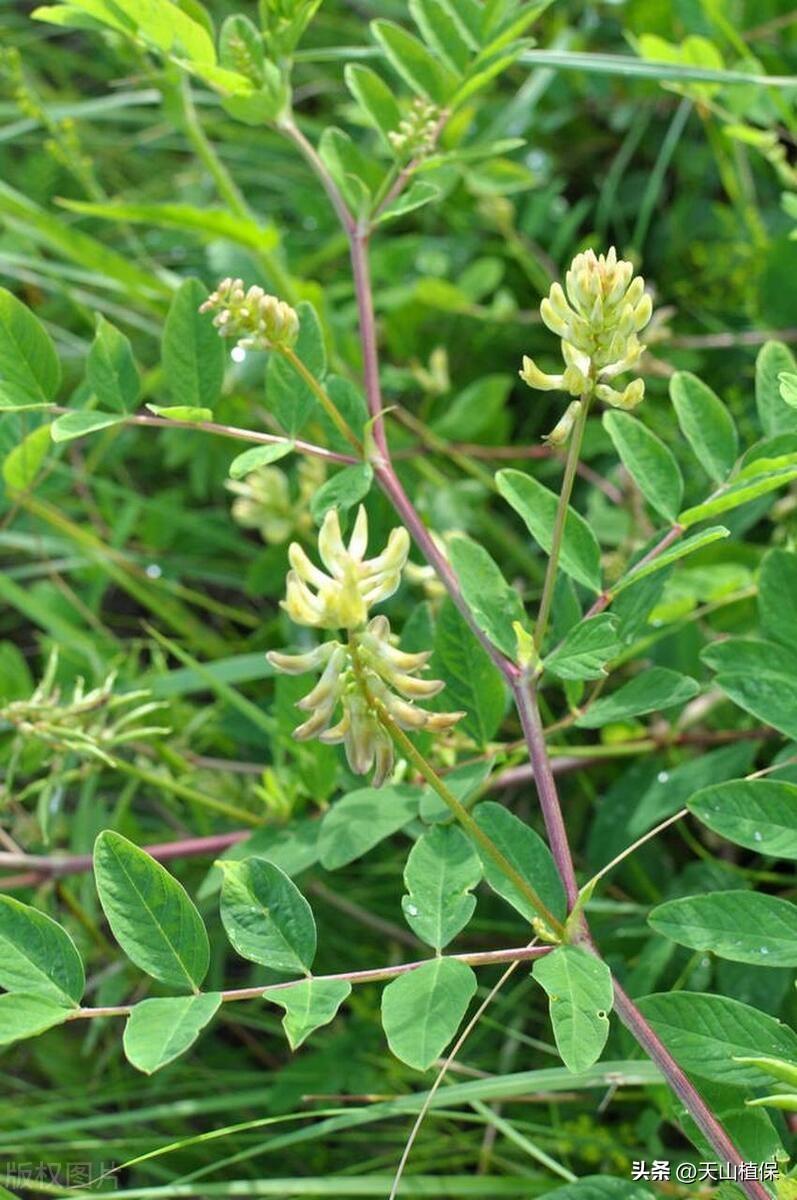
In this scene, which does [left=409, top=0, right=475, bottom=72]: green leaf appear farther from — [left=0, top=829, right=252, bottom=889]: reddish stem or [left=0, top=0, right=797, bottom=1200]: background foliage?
[left=0, top=829, right=252, bottom=889]: reddish stem

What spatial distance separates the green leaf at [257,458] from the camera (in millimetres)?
1108

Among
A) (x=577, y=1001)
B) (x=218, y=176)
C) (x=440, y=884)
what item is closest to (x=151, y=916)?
(x=440, y=884)

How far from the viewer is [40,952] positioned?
1.01 m

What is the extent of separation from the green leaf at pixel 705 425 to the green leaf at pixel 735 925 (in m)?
0.42

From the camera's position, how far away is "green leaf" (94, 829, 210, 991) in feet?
3.27

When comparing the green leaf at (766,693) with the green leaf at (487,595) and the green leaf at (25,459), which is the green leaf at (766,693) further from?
the green leaf at (25,459)

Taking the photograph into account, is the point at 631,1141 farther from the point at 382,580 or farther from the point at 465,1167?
the point at 382,580

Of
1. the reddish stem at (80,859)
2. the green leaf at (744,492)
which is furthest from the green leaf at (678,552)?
the reddish stem at (80,859)

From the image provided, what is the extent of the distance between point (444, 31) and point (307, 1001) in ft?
3.36

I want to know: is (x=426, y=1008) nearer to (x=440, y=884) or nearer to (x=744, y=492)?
(x=440, y=884)

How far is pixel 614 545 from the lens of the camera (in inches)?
73.1

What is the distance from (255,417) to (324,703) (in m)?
1.24

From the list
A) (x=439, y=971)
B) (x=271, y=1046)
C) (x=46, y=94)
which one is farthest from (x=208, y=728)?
(x=46, y=94)

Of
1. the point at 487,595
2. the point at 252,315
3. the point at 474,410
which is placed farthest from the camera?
the point at 474,410
